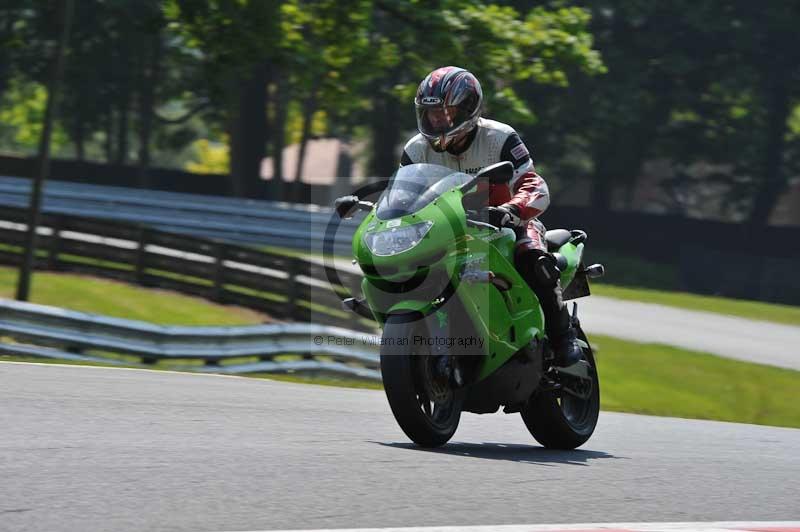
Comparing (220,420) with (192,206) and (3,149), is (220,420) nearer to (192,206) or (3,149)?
(192,206)

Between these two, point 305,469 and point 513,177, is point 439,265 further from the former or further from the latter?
point 305,469

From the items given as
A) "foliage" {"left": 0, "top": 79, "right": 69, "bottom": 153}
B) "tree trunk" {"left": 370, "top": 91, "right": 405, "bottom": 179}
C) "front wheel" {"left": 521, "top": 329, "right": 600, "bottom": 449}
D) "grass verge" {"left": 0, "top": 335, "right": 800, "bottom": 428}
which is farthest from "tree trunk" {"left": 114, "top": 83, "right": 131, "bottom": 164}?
"front wheel" {"left": 521, "top": 329, "right": 600, "bottom": 449}

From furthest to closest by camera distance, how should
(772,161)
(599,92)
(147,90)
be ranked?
(772,161), (147,90), (599,92)

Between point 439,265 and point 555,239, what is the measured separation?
5.49 ft

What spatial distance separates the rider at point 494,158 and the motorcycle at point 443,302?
0.47 ft

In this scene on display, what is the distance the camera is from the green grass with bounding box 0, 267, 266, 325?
17.3 m

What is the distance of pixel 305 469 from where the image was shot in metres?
5.56

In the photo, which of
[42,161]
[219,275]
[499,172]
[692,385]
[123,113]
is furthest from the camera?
[123,113]

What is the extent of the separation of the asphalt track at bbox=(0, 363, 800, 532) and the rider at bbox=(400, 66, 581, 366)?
897 mm

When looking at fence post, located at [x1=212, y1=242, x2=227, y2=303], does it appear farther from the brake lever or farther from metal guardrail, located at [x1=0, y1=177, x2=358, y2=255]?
the brake lever

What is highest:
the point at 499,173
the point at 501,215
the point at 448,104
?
the point at 448,104

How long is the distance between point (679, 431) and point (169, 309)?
9.88 meters

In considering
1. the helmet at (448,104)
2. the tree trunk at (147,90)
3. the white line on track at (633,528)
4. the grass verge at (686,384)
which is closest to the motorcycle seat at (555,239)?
the helmet at (448,104)

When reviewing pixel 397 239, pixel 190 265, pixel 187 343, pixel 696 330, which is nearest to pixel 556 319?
pixel 397 239
